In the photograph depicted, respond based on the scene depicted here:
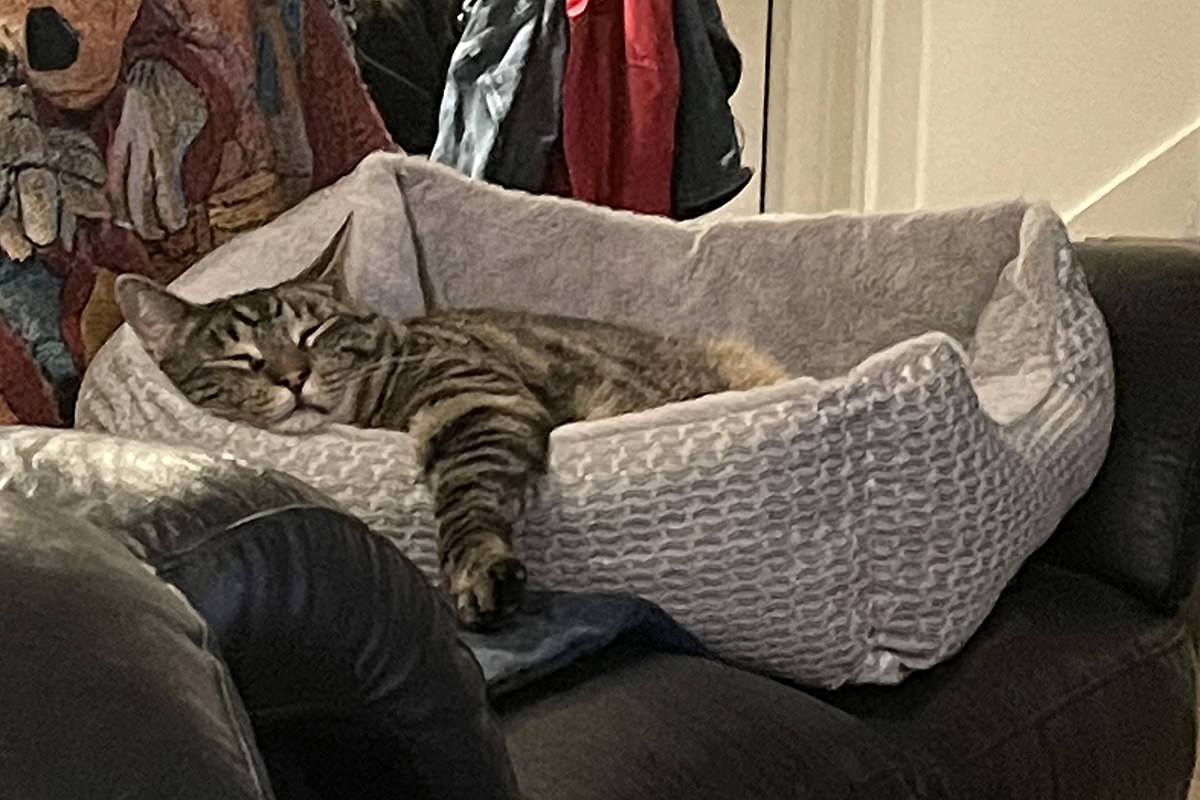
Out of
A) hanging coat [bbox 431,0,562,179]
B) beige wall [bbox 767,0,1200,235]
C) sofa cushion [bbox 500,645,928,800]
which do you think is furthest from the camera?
beige wall [bbox 767,0,1200,235]

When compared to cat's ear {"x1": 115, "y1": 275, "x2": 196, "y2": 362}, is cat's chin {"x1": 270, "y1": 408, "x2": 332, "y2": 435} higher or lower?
lower

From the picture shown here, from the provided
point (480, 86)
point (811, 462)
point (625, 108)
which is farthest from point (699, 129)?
point (811, 462)

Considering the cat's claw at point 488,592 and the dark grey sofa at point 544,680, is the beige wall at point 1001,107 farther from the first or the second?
the cat's claw at point 488,592

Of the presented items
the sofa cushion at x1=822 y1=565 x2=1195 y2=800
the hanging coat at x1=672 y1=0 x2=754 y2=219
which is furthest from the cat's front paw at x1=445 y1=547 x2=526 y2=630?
the hanging coat at x1=672 y1=0 x2=754 y2=219

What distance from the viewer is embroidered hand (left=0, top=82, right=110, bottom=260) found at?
1227mm

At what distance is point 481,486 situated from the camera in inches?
43.1

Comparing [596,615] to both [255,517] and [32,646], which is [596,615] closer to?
[255,517]

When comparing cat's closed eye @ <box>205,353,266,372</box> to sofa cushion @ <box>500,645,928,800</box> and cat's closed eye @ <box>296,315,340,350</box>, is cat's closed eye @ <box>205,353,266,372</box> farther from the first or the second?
sofa cushion @ <box>500,645,928,800</box>

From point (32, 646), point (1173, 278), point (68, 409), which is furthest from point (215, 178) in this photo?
point (32, 646)

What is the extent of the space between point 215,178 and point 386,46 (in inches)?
26.6

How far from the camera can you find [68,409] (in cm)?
127

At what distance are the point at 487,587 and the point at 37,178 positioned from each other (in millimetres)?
533

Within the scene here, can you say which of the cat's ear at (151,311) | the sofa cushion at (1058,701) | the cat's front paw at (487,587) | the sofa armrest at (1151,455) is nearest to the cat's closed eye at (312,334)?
the cat's ear at (151,311)

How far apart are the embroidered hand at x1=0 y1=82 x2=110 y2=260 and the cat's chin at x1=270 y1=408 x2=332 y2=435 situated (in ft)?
0.75
